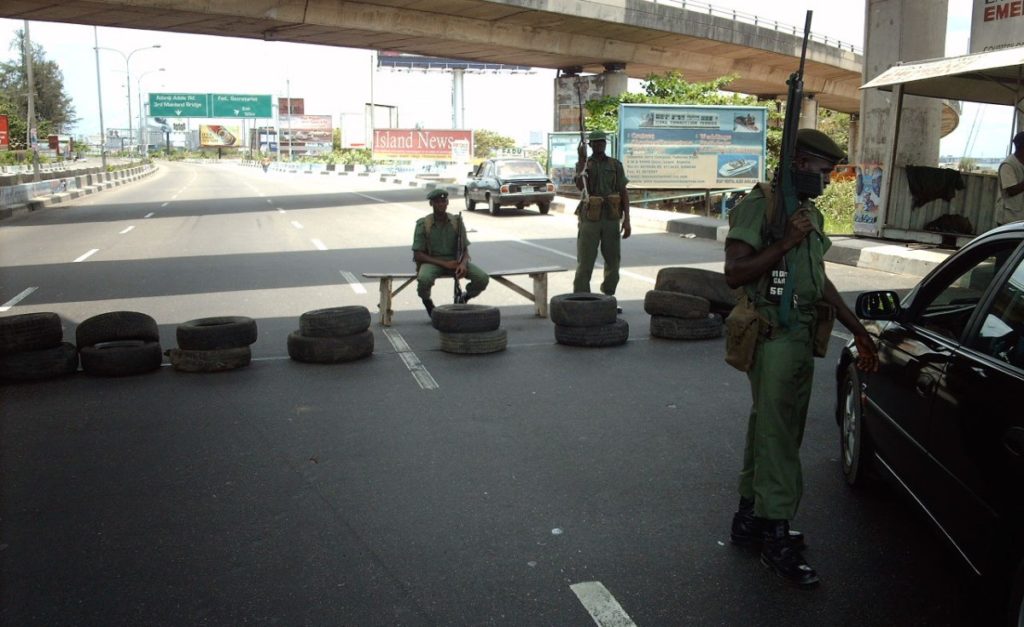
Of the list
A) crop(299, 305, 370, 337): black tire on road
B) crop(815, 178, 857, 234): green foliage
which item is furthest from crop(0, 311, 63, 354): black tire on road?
crop(815, 178, 857, 234): green foliage

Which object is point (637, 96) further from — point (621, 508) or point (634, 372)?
point (621, 508)

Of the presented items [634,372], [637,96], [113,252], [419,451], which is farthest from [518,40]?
[419,451]

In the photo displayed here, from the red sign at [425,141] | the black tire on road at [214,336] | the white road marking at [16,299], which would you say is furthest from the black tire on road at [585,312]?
the red sign at [425,141]

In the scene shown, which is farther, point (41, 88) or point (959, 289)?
point (41, 88)

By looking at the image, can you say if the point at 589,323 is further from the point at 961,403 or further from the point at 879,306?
the point at 961,403

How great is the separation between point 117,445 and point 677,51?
35.9m

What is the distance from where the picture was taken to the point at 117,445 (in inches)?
222

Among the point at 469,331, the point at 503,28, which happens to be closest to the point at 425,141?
the point at 503,28

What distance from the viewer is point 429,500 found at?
15.1 feet

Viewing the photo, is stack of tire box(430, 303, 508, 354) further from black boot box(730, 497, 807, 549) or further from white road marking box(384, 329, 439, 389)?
black boot box(730, 497, 807, 549)

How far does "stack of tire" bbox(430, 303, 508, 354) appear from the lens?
26.7 feet

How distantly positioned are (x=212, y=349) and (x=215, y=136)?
539 ft

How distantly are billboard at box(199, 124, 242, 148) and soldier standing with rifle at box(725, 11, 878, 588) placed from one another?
168082 mm

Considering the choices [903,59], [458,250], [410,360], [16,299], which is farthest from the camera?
[903,59]
